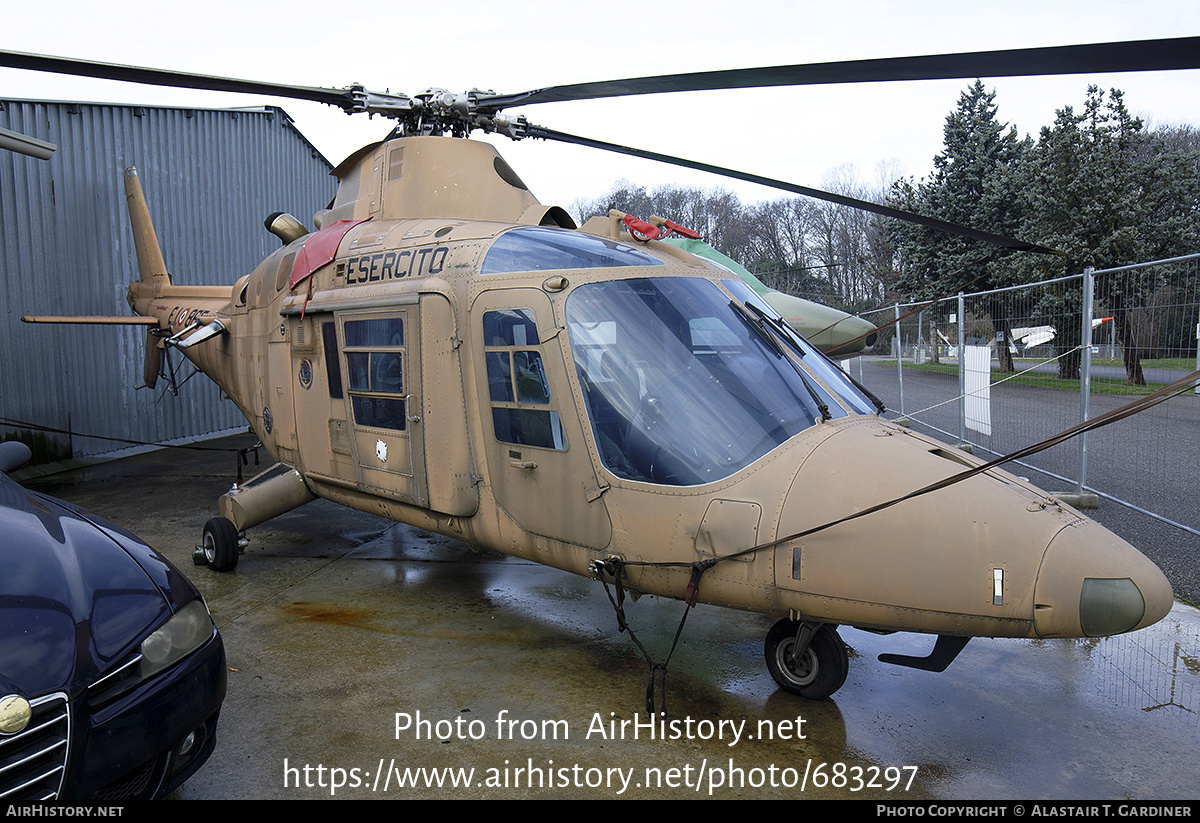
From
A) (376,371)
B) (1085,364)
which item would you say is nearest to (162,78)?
(376,371)

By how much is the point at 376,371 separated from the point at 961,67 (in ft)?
12.1

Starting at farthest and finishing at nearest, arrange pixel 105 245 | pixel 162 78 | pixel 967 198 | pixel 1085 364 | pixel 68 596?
pixel 967 198
pixel 105 245
pixel 1085 364
pixel 162 78
pixel 68 596

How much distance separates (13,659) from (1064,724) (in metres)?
4.21

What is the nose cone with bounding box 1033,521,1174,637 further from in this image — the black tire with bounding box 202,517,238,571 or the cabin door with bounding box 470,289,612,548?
the black tire with bounding box 202,517,238,571

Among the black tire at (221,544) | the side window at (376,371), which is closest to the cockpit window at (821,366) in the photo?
the side window at (376,371)

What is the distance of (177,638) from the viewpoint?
2639 millimetres

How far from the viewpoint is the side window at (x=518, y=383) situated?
3.98 meters

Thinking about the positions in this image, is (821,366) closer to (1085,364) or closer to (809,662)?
(809,662)

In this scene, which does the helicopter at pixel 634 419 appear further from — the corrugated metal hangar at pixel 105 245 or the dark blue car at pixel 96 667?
the corrugated metal hangar at pixel 105 245

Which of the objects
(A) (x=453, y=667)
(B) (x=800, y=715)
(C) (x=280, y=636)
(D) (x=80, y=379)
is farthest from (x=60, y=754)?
(D) (x=80, y=379)

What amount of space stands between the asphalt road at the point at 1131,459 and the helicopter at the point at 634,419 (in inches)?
138

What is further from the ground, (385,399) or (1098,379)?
(385,399)

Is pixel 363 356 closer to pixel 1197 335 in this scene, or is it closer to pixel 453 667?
pixel 453 667

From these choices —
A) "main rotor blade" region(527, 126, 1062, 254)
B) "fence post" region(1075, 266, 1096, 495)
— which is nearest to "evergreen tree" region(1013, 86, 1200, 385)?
"fence post" region(1075, 266, 1096, 495)
